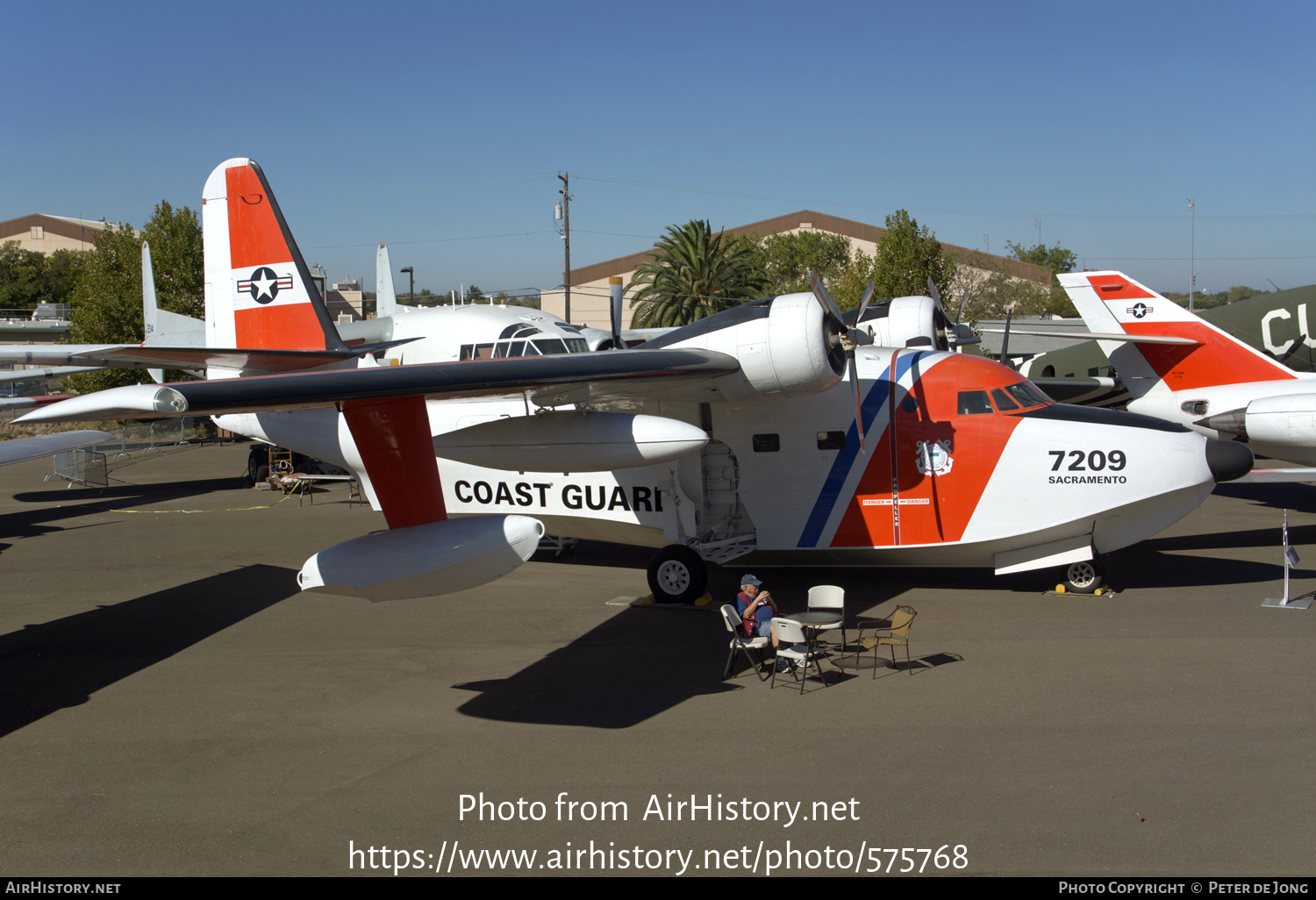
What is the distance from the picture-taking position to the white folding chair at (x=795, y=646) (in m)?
7.80

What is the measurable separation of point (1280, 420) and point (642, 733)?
1246 cm

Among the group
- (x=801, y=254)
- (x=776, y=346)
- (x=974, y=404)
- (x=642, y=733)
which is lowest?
(x=642, y=733)

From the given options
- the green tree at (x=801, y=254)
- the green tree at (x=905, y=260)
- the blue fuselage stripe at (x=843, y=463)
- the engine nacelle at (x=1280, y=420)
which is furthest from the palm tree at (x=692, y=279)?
the blue fuselage stripe at (x=843, y=463)

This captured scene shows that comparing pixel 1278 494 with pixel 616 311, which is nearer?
pixel 616 311

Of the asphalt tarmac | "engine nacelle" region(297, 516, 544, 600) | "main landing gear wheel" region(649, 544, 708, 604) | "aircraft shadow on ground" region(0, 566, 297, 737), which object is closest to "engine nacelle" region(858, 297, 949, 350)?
the asphalt tarmac

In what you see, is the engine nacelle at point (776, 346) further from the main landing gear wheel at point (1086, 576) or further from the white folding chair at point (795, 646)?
the main landing gear wheel at point (1086, 576)

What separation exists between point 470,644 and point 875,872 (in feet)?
18.0

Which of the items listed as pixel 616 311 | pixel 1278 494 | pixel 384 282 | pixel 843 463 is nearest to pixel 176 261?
pixel 384 282

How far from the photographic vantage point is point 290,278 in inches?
479

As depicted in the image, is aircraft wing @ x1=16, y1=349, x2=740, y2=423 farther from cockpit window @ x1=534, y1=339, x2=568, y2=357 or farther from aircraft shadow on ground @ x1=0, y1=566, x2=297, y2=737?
cockpit window @ x1=534, y1=339, x2=568, y2=357

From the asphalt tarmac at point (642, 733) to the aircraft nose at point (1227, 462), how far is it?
1500 mm

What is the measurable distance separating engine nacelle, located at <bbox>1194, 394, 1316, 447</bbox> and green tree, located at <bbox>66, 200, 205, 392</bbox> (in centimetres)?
3736

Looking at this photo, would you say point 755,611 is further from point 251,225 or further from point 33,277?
point 33,277

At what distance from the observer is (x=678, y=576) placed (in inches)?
417
